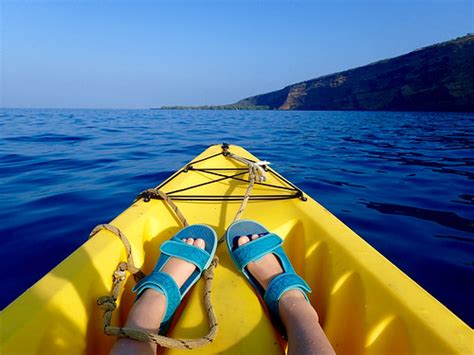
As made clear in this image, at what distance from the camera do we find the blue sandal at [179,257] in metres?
1.43

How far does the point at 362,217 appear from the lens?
11.9 feet

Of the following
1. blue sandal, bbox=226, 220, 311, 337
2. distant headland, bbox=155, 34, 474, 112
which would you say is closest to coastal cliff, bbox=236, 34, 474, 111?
distant headland, bbox=155, 34, 474, 112

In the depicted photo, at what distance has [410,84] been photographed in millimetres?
49656

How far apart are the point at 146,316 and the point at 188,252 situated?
0.49 meters

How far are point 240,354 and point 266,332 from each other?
159mm

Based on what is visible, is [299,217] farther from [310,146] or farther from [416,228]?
[310,146]

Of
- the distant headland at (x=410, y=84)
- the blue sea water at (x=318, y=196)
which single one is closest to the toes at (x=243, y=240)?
the blue sea water at (x=318, y=196)

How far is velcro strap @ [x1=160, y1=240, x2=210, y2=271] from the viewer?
1685 millimetres

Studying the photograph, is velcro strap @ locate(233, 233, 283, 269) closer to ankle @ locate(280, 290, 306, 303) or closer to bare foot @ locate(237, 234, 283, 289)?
bare foot @ locate(237, 234, 283, 289)

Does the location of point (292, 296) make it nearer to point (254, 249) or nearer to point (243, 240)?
point (254, 249)

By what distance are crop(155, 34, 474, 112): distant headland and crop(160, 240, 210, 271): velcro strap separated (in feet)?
155

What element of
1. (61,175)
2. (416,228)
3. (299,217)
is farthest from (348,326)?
(61,175)

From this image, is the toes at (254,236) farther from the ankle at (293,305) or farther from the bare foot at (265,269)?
the ankle at (293,305)

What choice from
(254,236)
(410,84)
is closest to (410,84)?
(410,84)
